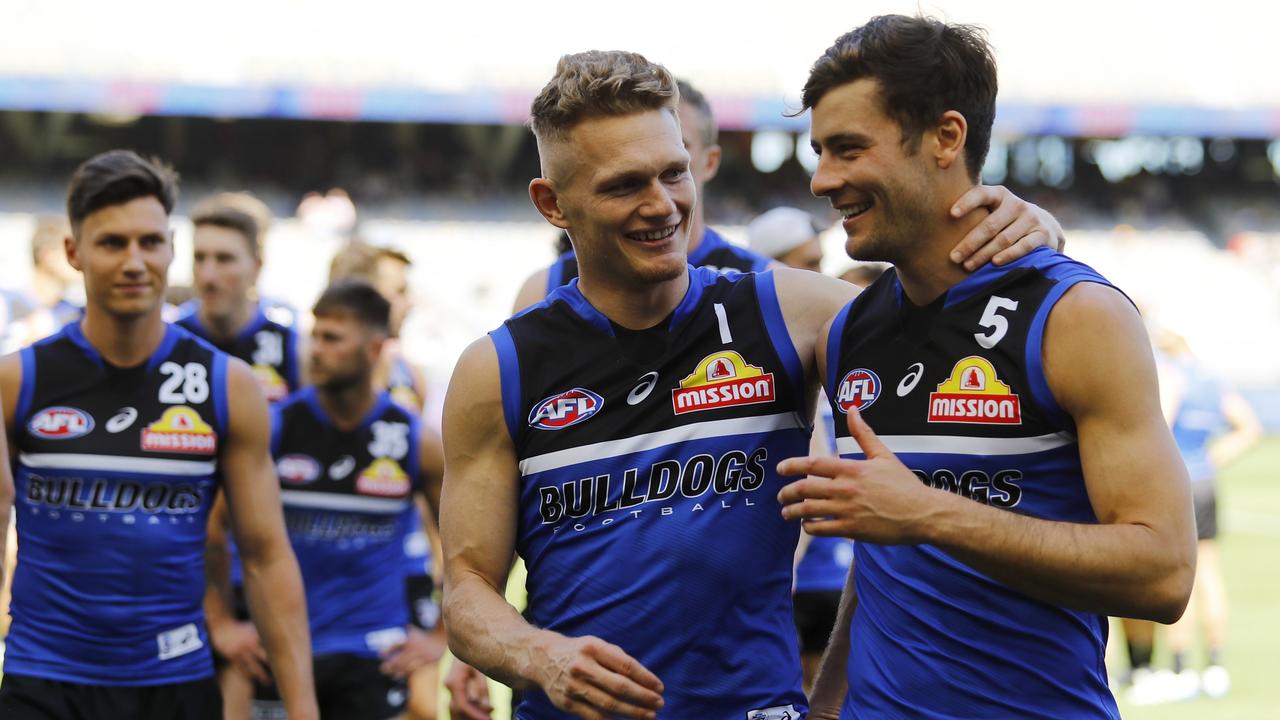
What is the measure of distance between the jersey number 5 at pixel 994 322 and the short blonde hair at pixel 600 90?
86 cm

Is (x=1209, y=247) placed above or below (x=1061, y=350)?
above

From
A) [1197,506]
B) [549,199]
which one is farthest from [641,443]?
[1197,506]

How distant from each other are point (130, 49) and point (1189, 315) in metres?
24.7

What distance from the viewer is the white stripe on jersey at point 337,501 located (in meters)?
6.11

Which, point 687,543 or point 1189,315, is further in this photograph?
point 1189,315

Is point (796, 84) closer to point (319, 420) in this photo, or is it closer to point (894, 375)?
point (319, 420)

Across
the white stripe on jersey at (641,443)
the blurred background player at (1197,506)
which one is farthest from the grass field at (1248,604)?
the white stripe on jersey at (641,443)

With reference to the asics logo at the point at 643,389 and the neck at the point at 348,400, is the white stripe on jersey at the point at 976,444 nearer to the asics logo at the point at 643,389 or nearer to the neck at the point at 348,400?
the asics logo at the point at 643,389

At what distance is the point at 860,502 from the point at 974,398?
1.41 ft

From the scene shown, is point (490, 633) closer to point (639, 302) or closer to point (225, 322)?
point (639, 302)

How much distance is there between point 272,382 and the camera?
712 centimetres

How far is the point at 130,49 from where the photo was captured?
3170 cm

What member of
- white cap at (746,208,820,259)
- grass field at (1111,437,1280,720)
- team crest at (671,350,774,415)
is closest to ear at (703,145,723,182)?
white cap at (746,208,820,259)

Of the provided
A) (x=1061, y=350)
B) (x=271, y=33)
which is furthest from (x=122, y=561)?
(x=271, y=33)
